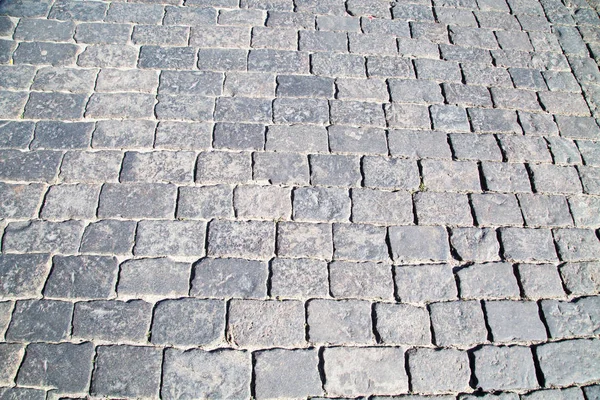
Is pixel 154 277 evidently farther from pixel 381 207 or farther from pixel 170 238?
pixel 381 207

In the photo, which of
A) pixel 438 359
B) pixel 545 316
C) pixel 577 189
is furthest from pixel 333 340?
pixel 577 189

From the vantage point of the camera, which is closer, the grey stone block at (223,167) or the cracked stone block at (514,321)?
the cracked stone block at (514,321)

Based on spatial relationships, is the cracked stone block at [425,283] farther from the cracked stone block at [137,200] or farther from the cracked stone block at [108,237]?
the cracked stone block at [108,237]

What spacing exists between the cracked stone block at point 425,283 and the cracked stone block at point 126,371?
1.49 metres

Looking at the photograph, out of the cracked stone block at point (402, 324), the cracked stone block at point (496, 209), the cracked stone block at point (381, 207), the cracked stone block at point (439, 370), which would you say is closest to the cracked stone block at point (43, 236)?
the cracked stone block at point (381, 207)

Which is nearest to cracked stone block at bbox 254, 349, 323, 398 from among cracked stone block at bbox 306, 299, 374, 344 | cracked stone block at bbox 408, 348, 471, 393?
cracked stone block at bbox 306, 299, 374, 344

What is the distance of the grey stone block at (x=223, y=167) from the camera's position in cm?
324

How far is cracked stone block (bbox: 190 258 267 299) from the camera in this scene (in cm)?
275

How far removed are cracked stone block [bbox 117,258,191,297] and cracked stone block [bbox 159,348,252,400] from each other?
0.38 m

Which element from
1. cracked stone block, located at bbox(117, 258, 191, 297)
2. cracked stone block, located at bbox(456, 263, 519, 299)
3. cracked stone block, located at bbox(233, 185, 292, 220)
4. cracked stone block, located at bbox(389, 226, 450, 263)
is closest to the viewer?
cracked stone block, located at bbox(117, 258, 191, 297)

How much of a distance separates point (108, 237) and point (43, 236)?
16.1 inches

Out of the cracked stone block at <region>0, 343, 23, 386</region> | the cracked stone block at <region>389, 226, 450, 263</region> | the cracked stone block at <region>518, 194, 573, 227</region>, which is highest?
the cracked stone block at <region>518, 194, 573, 227</region>

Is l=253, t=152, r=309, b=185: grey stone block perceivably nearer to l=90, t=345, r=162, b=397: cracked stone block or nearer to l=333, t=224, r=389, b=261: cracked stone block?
l=333, t=224, r=389, b=261: cracked stone block

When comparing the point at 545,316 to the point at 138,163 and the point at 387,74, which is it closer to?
the point at 387,74
